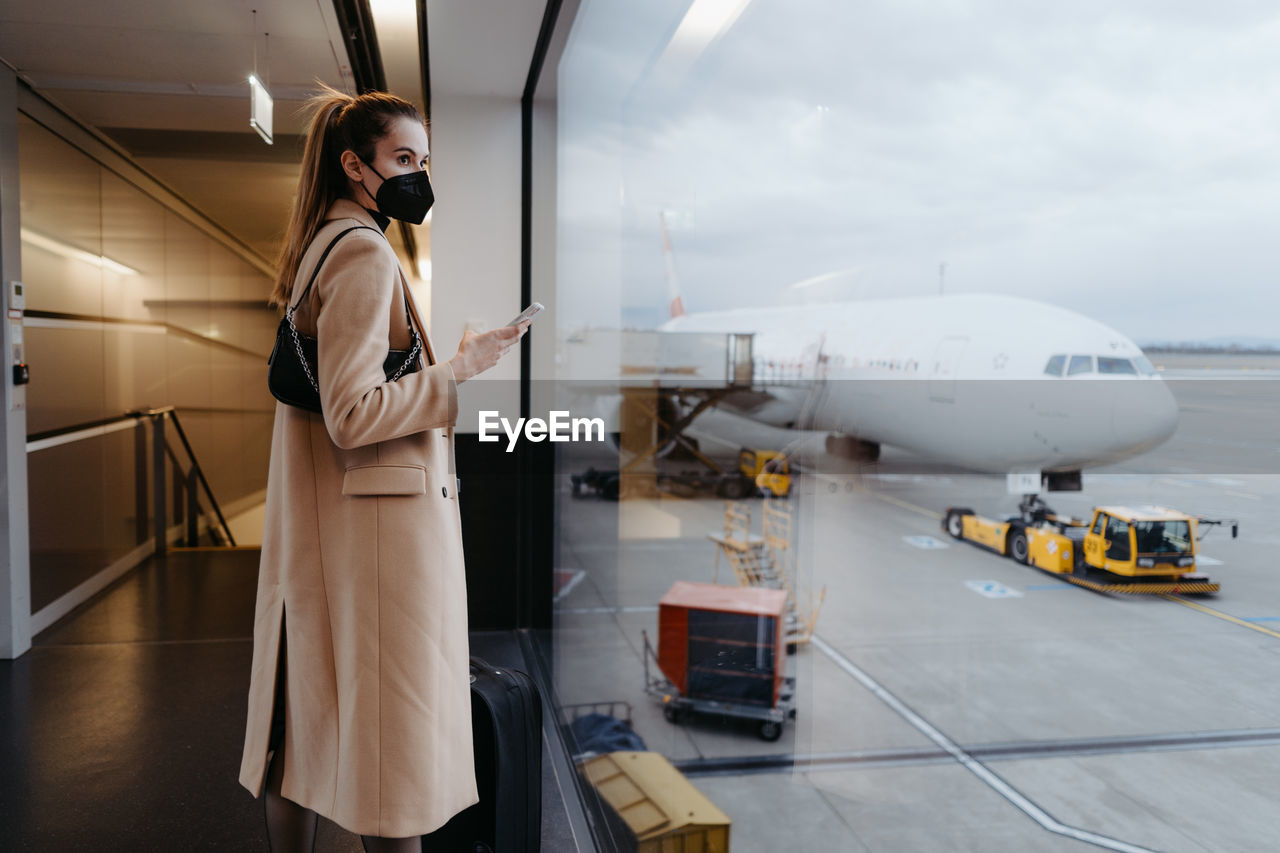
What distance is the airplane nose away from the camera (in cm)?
60

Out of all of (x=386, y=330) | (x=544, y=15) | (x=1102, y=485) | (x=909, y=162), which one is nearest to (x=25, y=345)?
(x=544, y=15)

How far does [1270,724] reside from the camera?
501 mm

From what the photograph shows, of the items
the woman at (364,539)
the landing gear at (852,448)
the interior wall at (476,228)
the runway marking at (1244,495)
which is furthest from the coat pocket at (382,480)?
the interior wall at (476,228)

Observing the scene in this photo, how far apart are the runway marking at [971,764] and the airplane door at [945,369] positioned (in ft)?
1.48

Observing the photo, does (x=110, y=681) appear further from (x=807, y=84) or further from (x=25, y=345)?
(x=807, y=84)

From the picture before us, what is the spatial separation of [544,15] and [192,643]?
305cm

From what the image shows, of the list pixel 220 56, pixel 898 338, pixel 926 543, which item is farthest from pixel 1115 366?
pixel 220 56

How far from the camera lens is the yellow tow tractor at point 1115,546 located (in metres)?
0.58

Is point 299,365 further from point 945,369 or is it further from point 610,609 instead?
point 610,609

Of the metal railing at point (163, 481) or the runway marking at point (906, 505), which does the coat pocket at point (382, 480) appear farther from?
the metal railing at point (163, 481)

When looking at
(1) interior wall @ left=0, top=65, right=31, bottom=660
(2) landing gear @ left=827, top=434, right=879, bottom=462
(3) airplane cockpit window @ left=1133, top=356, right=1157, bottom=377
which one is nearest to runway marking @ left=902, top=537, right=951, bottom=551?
(2) landing gear @ left=827, top=434, right=879, bottom=462

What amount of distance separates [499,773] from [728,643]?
59 cm

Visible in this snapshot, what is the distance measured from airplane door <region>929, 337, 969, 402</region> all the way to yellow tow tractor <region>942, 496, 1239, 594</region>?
15cm

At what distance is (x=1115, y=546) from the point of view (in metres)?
0.61
